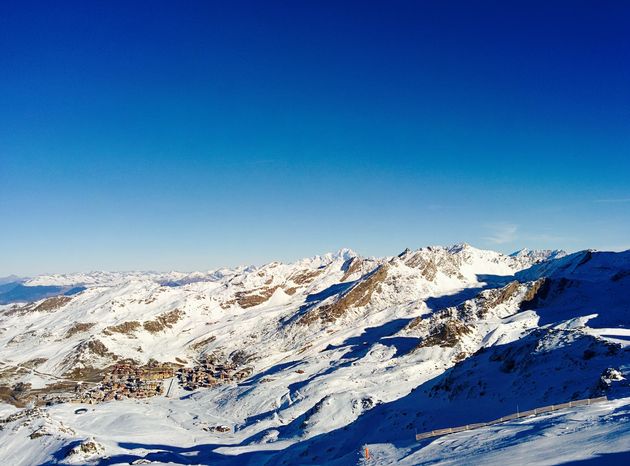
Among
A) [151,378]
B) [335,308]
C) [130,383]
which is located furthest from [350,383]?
[335,308]

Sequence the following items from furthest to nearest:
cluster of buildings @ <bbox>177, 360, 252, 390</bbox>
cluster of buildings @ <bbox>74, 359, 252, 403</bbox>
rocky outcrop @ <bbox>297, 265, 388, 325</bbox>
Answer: rocky outcrop @ <bbox>297, 265, 388, 325</bbox>, cluster of buildings @ <bbox>177, 360, 252, 390</bbox>, cluster of buildings @ <bbox>74, 359, 252, 403</bbox>

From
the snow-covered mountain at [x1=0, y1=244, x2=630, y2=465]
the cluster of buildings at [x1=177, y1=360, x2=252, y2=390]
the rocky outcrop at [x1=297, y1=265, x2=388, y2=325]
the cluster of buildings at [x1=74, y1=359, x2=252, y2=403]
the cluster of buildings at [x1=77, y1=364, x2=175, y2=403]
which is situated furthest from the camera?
the rocky outcrop at [x1=297, y1=265, x2=388, y2=325]

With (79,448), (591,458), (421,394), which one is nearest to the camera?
(591,458)

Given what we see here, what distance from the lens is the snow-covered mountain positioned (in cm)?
4262

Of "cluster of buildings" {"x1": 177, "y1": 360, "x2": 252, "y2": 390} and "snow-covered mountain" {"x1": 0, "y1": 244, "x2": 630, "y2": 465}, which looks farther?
"cluster of buildings" {"x1": 177, "y1": 360, "x2": 252, "y2": 390}

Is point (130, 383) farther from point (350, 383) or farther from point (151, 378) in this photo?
point (350, 383)

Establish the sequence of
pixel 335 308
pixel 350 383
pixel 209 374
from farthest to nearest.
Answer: pixel 335 308
pixel 209 374
pixel 350 383

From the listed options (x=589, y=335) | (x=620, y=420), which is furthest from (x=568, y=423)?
(x=589, y=335)

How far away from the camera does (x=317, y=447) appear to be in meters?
54.6

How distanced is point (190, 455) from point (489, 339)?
76.2 m

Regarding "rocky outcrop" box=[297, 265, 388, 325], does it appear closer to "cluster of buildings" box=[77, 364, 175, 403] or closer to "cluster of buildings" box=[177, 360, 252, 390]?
"cluster of buildings" box=[177, 360, 252, 390]

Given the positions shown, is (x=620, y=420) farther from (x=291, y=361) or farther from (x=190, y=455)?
(x=291, y=361)

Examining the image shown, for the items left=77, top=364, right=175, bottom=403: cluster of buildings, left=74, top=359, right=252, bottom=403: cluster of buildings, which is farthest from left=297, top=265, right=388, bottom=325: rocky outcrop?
left=77, top=364, right=175, bottom=403: cluster of buildings

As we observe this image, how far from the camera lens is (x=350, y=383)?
9375 cm
